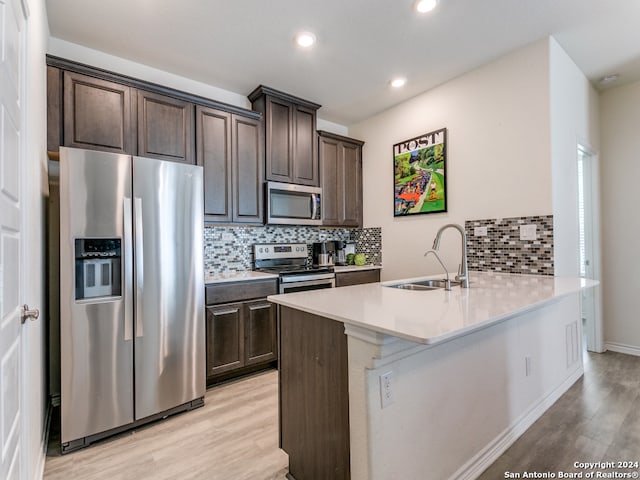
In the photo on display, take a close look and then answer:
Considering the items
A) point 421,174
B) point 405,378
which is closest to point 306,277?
point 421,174

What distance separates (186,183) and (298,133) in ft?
5.15

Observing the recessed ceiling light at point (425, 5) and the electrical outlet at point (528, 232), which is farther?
the electrical outlet at point (528, 232)

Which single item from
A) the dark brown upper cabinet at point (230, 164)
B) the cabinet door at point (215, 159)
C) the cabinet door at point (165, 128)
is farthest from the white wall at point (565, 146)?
the cabinet door at point (165, 128)

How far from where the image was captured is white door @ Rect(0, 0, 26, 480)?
3.14 feet

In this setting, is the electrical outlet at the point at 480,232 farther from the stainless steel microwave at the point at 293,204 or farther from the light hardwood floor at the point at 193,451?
the light hardwood floor at the point at 193,451

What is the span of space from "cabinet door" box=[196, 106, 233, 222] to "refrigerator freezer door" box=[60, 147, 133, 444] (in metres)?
0.83

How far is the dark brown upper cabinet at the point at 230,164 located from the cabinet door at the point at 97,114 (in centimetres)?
54

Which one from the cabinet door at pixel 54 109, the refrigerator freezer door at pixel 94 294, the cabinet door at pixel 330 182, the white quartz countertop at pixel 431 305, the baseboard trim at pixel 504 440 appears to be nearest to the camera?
the white quartz countertop at pixel 431 305

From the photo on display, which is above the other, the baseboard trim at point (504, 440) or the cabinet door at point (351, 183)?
the cabinet door at point (351, 183)

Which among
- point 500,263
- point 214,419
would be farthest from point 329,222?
point 214,419

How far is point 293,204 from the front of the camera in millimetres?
3400

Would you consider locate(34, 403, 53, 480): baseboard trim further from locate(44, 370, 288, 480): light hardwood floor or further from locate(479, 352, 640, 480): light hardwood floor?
locate(479, 352, 640, 480): light hardwood floor

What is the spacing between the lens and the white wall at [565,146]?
2490mm

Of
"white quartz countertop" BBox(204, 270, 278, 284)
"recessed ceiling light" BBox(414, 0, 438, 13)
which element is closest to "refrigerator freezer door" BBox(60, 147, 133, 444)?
"white quartz countertop" BBox(204, 270, 278, 284)
